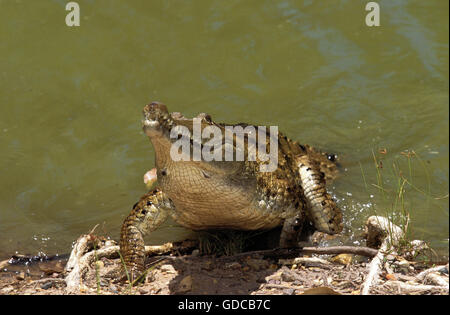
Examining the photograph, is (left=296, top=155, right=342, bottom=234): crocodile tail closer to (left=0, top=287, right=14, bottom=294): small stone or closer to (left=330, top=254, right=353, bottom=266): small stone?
(left=330, top=254, right=353, bottom=266): small stone

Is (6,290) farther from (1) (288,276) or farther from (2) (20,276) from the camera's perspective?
(1) (288,276)

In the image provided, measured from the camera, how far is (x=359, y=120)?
298 inches

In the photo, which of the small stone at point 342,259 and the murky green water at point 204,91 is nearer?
the small stone at point 342,259

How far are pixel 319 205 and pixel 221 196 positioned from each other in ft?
4.55

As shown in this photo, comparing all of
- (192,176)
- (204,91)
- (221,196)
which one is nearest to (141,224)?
(221,196)

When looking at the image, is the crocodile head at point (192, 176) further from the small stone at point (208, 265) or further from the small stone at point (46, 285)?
the small stone at point (46, 285)

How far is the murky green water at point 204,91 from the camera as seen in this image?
6.27 m

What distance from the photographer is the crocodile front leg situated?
4.64m

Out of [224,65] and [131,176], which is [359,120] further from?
[131,176]

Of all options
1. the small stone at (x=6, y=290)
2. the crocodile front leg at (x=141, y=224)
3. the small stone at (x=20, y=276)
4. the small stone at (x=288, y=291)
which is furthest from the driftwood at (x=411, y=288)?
the small stone at (x=20, y=276)

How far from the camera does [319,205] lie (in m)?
5.39

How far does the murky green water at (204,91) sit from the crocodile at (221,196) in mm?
639
